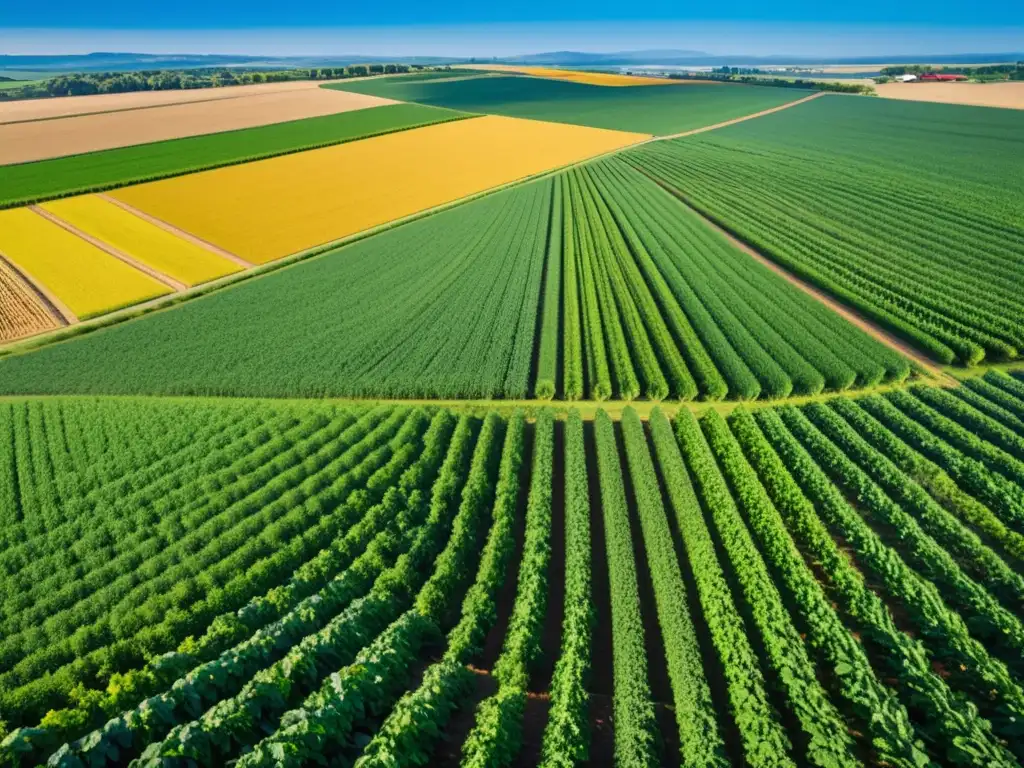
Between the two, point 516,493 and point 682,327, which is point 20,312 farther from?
point 682,327

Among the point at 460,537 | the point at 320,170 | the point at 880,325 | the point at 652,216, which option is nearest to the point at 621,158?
the point at 652,216

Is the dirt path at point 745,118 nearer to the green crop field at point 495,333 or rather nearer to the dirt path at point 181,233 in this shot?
the green crop field at point 495,333

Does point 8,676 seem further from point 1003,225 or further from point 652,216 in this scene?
A: point 1003,225

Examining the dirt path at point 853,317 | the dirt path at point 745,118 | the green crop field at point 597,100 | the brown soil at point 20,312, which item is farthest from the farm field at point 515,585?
the green crop field at point 597,100

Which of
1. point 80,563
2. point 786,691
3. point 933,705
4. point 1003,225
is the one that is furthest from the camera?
point 1003,225

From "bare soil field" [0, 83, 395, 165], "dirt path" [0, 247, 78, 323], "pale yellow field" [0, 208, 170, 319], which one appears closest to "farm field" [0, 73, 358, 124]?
"bare soil field" [0, 83, 395, 165]
